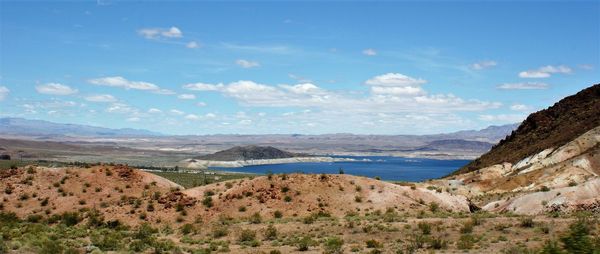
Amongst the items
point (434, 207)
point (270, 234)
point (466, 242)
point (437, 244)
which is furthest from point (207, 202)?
point (466, 242)

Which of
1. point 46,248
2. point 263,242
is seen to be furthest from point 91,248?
point 263,242

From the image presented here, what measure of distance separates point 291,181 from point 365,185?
6137 mm

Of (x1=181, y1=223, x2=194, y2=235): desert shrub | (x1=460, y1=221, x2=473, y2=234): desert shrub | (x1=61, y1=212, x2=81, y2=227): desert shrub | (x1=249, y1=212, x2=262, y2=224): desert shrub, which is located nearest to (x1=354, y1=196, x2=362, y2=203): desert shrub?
(x1=249, y1=212, x2=262, y2=224): desert shrub

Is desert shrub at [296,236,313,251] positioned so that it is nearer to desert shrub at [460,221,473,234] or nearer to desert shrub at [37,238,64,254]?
desert shrub at [460,221,473,234]

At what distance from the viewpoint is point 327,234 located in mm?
30328

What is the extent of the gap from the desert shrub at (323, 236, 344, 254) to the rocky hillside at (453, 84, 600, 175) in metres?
67.7

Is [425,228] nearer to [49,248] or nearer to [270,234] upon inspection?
[270,234]

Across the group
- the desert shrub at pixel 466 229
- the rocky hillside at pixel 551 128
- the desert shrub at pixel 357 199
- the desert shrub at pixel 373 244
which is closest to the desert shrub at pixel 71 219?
the desert shrub at pixel 357 199

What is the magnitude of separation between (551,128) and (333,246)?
8778 cm

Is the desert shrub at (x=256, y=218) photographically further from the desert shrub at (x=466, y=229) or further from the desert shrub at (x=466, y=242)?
the desert shrub at (x=466, y=242)

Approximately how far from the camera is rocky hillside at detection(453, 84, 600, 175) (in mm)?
87938

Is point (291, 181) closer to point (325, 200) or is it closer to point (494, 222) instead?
point (325, 200)

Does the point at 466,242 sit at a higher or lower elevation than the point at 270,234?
higher

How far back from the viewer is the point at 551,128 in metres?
100
